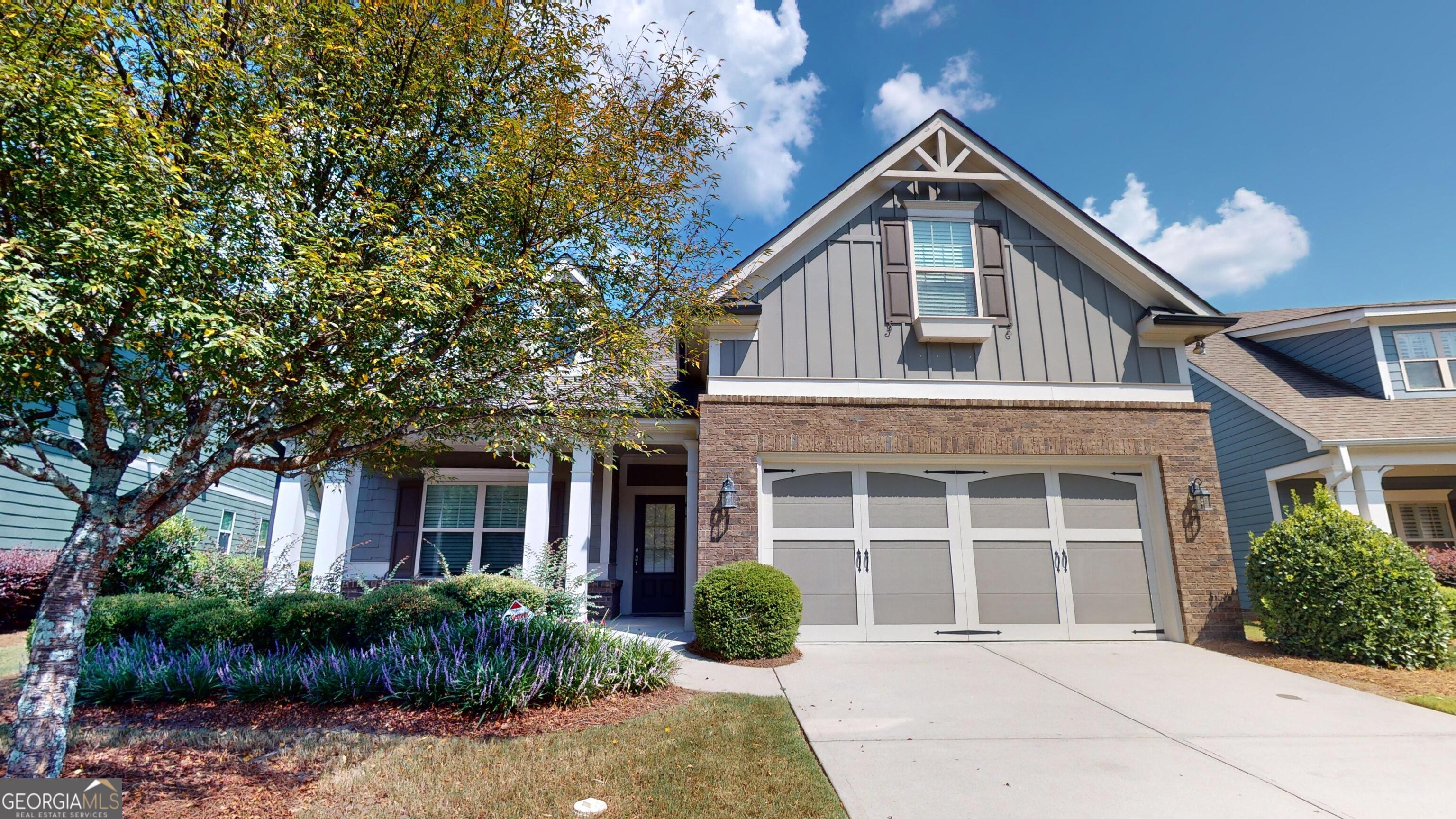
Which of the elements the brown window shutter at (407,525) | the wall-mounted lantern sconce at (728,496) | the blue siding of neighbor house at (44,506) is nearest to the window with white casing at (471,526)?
the brown window shutter at (407,525)

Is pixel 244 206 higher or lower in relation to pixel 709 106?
lower

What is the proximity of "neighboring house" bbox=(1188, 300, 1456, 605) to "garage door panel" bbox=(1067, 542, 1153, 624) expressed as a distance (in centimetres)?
336

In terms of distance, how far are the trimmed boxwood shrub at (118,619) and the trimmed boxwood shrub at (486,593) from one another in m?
2.62

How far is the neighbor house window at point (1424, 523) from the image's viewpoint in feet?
42.2

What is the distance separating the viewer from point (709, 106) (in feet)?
17.5

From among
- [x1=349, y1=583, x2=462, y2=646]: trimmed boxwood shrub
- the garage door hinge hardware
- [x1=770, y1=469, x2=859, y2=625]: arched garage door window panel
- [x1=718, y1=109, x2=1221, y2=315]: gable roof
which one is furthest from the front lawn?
[x1=718, y1=109, x2=1221, y2=315]: gable roof

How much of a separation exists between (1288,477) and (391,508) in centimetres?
1623

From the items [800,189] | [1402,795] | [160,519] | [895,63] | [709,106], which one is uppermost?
[895,63]

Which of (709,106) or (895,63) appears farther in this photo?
(895,63)

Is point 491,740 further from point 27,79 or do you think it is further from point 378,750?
point 27,79

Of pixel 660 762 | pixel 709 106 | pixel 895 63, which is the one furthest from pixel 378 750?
pixel 895 63

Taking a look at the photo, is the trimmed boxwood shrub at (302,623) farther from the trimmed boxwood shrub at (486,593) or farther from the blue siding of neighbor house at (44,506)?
the blue siding of neighbor house at (44,506)

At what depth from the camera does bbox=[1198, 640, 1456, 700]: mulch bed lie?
6.24 m

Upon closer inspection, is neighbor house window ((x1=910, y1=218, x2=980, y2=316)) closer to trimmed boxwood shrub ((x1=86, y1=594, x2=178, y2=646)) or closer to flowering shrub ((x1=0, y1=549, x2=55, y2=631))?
trimmed boxwood shrub ((x1=86, y1=594, x2=178, y2=646))
